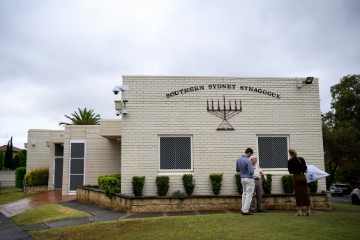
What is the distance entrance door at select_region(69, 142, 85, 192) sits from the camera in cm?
1847

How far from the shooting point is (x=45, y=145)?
934 inches

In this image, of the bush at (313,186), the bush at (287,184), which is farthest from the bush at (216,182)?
the bush at (313,186)

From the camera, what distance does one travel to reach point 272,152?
12227 millimetres

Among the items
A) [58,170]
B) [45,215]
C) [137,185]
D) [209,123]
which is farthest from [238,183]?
[58,170]

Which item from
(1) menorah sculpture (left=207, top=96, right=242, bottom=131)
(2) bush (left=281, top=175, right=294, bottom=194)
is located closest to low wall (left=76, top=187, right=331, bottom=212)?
(2) bush (left=281, top=175, right=294, bottom=194)

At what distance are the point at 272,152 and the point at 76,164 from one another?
10.8 metres

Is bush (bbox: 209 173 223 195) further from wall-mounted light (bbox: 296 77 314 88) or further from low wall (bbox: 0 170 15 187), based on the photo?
low wall (bbox: 0 170 15 187)

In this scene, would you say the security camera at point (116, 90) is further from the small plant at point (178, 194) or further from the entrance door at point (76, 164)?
the entrance door at point (76, 164)

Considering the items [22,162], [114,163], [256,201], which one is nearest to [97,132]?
[114,163]

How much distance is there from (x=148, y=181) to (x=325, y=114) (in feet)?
120

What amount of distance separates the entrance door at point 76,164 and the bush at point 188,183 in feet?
28.9

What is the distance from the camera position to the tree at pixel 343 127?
32844 millimetres

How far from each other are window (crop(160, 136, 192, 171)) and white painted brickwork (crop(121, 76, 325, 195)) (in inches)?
8.6

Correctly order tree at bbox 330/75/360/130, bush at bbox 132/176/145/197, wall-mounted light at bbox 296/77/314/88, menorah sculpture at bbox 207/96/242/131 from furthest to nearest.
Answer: tree at bbox 330/75/360/130 → wall-mounted light at bbox 296/77/314/88 → menorah sculpture at bbox 207/96/242/131 → bush at bbox 132/176/145/197
